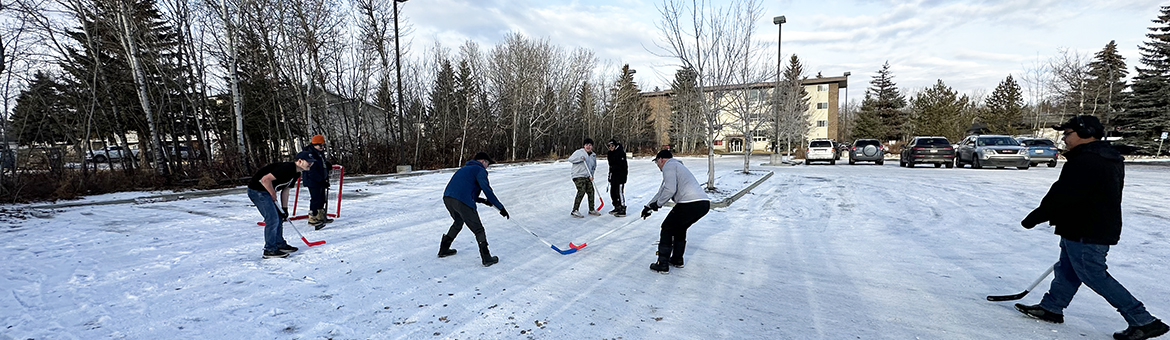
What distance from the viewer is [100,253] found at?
5.75 meters

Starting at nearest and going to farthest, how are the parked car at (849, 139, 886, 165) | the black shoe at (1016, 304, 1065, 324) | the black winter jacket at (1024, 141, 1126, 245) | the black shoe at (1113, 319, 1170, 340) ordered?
the black shoe at (1113, 319, 1170, 340) < the black winter jacket at (1024, 141, 1126, 245) < the black shoe at (1016, 304, 1065, 324) < the parked car at (849, 139, 886, 165)

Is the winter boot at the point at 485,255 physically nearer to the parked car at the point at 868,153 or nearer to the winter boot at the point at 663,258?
the winter boot at the point at 663,258

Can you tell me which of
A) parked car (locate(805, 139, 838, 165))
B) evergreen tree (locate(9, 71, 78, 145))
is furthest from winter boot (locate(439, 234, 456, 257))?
parked car (locate(805, 139, 838, 165))

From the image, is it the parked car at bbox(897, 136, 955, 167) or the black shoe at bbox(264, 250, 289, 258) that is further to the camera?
the parked car at bbox(897, 136, 955, 167)

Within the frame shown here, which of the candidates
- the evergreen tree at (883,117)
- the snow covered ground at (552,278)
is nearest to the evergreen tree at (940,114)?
the evergreen tree at (883,117)

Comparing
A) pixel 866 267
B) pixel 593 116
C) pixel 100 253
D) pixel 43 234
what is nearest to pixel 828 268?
pixel 866 267

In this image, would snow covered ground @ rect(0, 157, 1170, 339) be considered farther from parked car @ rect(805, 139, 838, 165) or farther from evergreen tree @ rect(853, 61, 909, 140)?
evergreen tree @ rect(853, 61, 909, 140)

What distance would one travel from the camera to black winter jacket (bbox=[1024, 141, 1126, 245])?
327 centimetres

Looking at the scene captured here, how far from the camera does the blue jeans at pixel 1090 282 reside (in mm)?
3240

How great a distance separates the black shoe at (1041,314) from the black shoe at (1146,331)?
371 millimetres

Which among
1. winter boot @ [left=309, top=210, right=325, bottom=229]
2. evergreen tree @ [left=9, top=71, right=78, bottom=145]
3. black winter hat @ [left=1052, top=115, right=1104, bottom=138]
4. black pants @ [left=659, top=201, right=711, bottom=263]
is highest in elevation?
evergreen tree @ [left=9, top=71, right=78, bottom=145]

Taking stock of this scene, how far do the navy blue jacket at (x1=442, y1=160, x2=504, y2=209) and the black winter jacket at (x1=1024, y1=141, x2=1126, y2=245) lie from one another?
Answer: 490 centimetres

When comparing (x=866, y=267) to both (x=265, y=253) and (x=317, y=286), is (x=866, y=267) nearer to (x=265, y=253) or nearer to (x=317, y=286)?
(x=317, y=286)

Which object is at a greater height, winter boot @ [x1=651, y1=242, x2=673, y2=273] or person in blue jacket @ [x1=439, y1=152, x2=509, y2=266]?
person in blue jacket @ [x1=439, y1=152, x2=509, y2=266]
